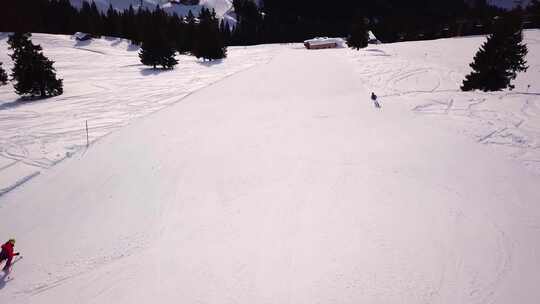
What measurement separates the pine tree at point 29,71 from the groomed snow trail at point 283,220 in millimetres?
13419

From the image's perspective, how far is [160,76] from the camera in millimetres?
28969

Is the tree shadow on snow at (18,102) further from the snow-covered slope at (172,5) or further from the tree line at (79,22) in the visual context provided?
the snow-covered slope at (172,5)

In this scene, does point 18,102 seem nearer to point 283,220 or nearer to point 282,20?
point 283,220

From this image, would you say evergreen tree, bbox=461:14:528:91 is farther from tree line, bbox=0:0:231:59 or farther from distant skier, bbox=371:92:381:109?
tree line, bbox=0:0:231:59

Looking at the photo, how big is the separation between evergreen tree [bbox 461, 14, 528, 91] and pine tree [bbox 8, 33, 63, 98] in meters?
31.8

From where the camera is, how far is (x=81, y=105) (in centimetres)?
1967

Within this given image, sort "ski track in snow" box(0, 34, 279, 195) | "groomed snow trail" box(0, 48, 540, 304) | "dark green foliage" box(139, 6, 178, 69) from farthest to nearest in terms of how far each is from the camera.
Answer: "dark green foliage" box(139, 6, 178, 69) < "ski track in snow" box(0, 34, 279, 195) < "groomed snow trail" box(0, 48, 540, 304)

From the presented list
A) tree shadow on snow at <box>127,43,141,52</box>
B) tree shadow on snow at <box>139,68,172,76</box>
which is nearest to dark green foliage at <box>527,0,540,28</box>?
tree shadow on snow at <box>139,68,172,76</box>

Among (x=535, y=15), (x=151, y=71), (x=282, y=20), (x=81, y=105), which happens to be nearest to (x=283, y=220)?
(x=81, y=105)

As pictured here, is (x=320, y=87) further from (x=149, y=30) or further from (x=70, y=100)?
(x=149, y=30)

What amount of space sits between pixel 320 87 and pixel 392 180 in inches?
510

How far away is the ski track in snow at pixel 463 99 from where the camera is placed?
38.9 ft

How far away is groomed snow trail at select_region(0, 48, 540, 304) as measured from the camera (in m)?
6.38

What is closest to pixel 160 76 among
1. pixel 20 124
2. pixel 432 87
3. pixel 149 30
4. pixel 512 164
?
pixel 149 30
